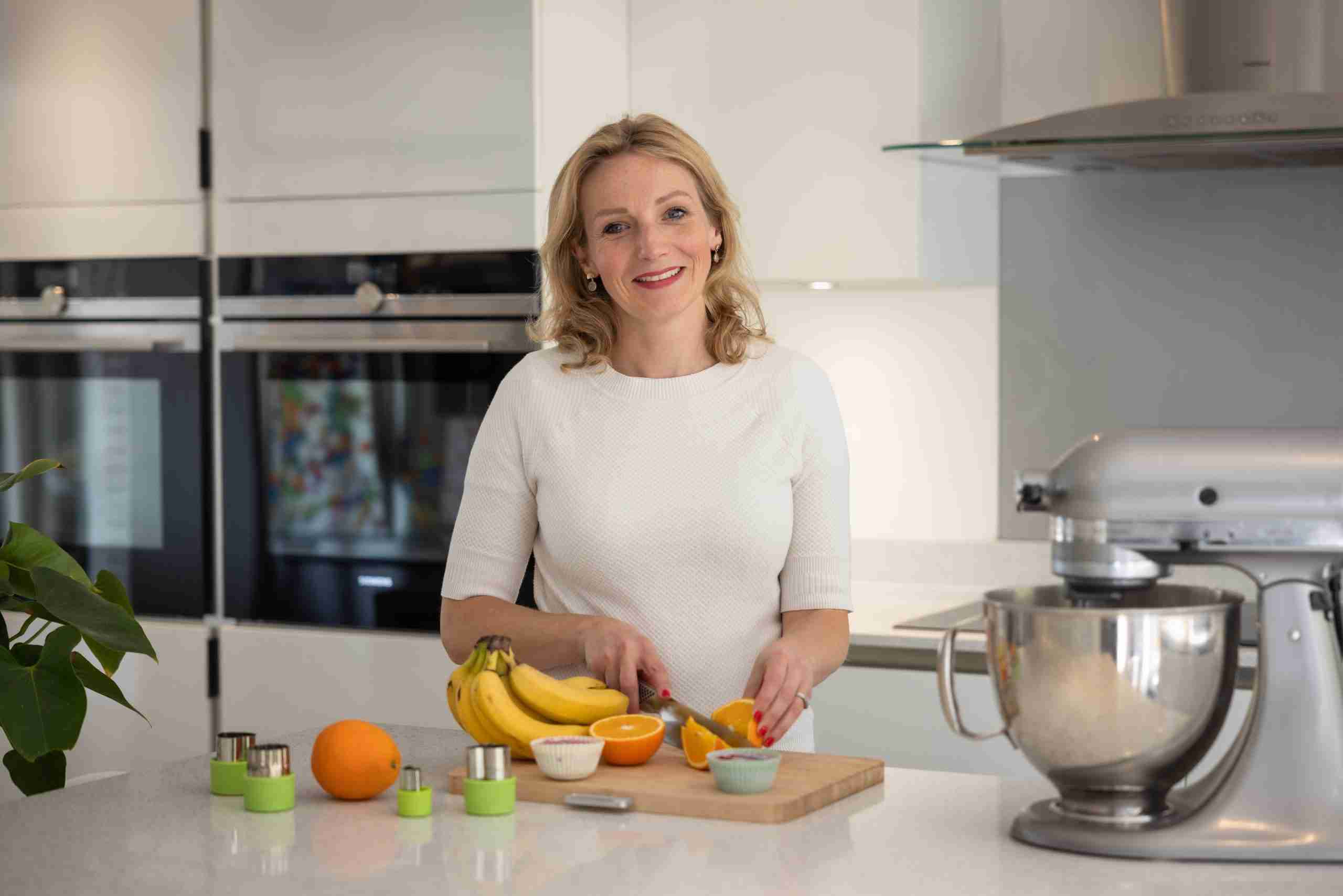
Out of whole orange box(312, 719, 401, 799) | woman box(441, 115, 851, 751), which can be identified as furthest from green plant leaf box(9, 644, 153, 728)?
woman box(441, 115, 851, 751)

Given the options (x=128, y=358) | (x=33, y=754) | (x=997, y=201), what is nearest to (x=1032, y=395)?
(x=997, y=201)

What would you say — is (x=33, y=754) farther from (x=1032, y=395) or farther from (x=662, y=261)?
(x=1032, y=395)

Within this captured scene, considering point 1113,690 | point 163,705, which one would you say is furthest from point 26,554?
point 163,705

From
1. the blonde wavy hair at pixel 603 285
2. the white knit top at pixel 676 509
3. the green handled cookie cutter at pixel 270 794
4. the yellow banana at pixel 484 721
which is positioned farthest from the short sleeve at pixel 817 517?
the green handled cookie cutter at pixel 270 794

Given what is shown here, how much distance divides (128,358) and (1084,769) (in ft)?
7.76

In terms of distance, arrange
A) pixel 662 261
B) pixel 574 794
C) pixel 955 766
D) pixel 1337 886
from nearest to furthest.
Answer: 1. pixel 1337 886
2. pixel 574 794
3. pixel 662 261
4. pixel 955 766

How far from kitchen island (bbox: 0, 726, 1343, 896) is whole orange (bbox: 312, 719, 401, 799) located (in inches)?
0.6

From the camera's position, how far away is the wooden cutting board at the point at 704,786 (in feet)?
4.61

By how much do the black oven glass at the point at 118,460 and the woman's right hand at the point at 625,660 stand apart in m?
1.64

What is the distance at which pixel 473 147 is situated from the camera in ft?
9.41

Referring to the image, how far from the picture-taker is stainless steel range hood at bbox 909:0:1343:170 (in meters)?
2.57

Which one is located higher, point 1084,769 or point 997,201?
point 997,201

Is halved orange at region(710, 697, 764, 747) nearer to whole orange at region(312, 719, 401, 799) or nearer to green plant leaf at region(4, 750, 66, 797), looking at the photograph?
whole orange at region(312, 719, 401, 799)

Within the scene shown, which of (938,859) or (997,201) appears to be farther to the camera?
(997,201)
